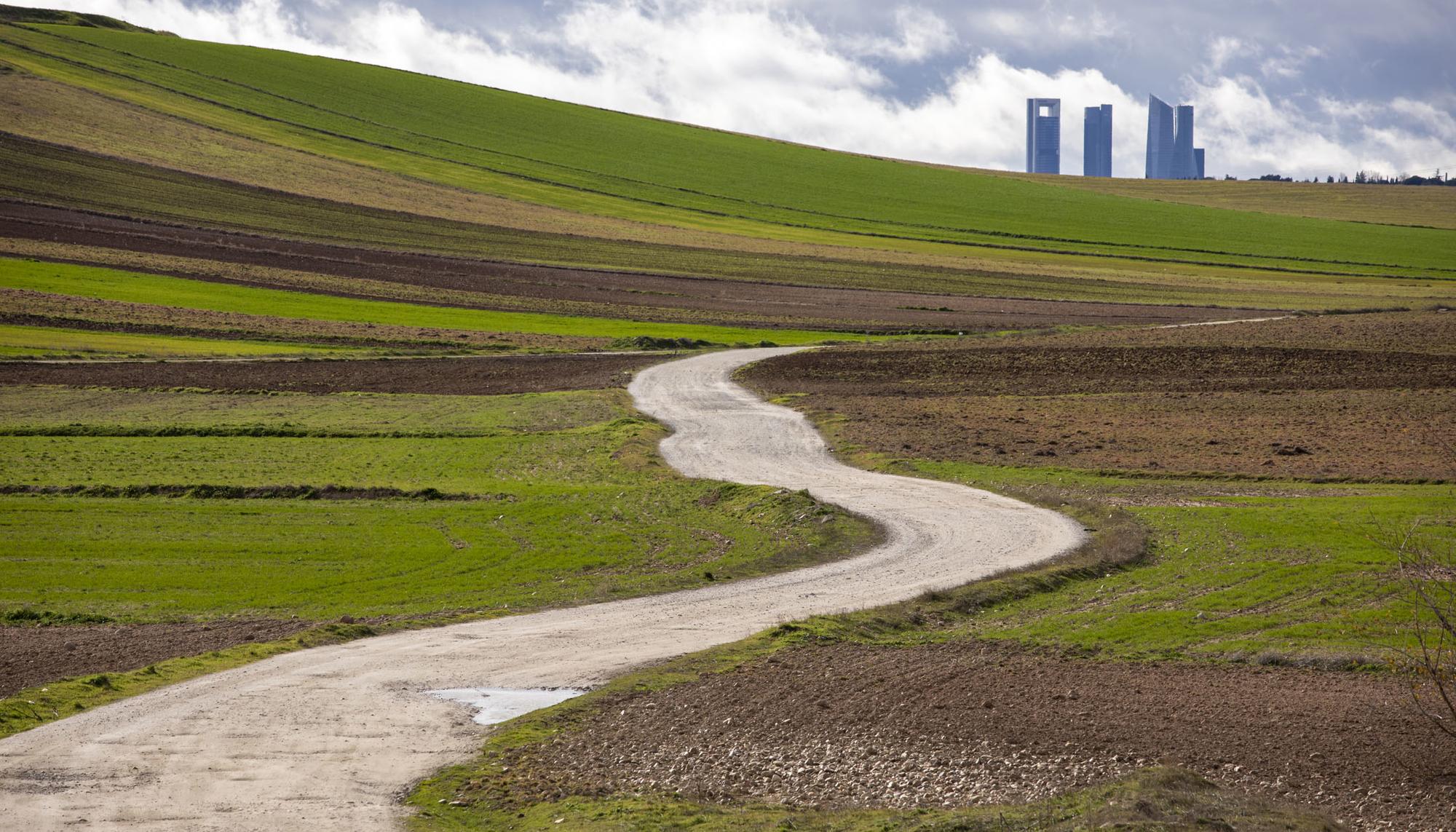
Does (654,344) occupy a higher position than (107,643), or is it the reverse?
(654,344)

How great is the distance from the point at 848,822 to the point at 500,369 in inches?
1938

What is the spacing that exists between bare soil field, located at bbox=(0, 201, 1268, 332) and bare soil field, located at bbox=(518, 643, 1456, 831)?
61.9 meters

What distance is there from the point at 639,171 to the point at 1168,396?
10063 cm

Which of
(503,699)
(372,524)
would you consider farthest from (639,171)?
(503,699)

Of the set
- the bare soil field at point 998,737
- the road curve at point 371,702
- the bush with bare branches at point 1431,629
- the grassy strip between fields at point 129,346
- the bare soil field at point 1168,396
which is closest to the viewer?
the bush with bare branches at point 1431,629

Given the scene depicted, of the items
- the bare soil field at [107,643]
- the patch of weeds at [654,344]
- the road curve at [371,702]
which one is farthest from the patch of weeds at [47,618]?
the patch of weeds at [654,344]

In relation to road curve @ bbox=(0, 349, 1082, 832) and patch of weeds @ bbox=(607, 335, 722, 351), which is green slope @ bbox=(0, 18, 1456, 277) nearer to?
patch of weeds @ bbox=(607, 335, 722, 351)

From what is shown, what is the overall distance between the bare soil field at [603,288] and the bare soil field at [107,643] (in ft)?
196

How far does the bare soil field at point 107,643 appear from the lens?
18.2 m

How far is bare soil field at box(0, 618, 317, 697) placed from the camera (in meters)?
18.2

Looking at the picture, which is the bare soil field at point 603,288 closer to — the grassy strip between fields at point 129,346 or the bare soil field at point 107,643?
the grassy strip between fields at point 129,346

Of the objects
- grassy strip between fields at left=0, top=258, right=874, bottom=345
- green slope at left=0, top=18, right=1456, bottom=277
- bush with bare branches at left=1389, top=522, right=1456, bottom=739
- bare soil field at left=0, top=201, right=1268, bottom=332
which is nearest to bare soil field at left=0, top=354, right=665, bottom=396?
grassy strip between fields at left=0, top=258, right=874, bottom=345

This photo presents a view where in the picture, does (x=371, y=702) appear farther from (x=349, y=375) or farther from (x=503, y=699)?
(x=349, y=375)

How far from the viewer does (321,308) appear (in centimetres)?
7556
